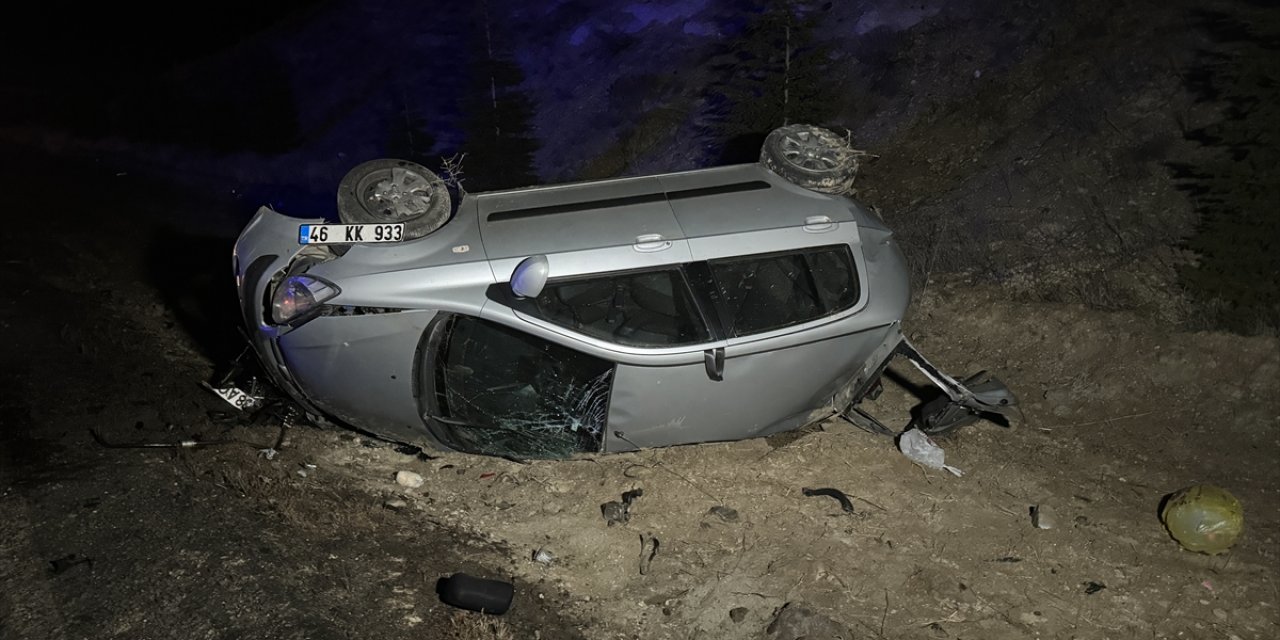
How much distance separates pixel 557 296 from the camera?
4.54 metres

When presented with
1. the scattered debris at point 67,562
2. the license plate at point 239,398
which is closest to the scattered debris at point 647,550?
the license plate at point 239,398

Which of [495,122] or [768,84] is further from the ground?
[495,122]

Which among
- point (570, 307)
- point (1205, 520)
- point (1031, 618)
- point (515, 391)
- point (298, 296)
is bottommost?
point (1205, 520)

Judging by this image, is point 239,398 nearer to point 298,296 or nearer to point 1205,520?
point 298,296

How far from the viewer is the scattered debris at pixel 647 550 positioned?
4701 mm

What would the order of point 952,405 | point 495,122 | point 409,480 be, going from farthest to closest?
point 495,122 < point 952,405 < point 409,480

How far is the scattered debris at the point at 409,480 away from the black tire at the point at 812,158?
276 cm

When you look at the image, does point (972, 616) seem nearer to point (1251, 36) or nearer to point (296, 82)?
point (1251, 36)

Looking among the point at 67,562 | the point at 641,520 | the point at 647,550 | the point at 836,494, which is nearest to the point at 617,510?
the point at 641,520

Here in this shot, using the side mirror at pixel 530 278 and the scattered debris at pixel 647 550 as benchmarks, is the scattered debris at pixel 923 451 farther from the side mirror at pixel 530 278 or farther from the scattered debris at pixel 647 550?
the side mirror at pixel 530 278

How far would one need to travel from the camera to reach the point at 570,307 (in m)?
4.56

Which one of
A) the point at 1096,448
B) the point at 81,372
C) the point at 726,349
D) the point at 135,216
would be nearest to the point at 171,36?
the point at 135,216

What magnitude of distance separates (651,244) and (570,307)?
54cm

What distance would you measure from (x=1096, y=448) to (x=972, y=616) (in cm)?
214
